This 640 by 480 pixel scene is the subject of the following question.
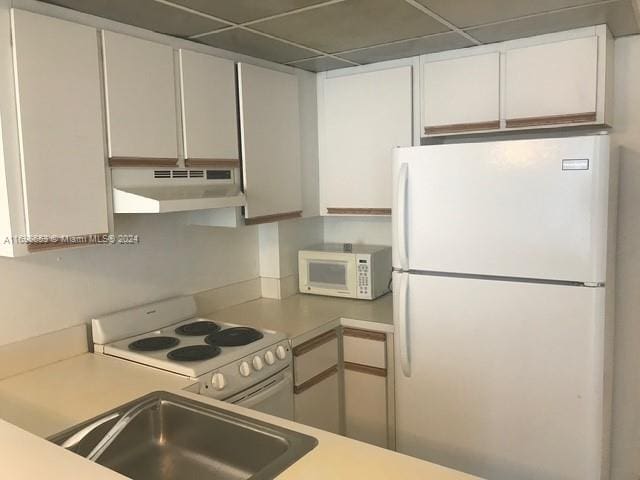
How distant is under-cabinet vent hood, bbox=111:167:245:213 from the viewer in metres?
2.01

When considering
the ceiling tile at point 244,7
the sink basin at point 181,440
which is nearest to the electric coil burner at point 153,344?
the sink basin at point 181,440

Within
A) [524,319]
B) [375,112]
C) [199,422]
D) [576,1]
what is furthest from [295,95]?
[199,422]

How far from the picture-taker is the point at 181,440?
1.74 m

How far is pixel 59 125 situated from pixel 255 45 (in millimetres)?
1006

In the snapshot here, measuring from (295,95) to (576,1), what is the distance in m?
1.38

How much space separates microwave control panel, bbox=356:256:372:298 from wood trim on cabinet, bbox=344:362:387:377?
1.39 feet

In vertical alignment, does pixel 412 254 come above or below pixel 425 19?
below

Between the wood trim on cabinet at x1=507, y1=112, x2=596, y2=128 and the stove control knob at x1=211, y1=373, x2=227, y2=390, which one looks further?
the wood trim on cabinet at x1=507, y1=112, x2=596, y2=128

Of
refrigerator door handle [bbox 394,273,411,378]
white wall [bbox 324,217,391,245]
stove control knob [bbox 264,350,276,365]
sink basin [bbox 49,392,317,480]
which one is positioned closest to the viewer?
sink basin [bbox 49,392,317,480]

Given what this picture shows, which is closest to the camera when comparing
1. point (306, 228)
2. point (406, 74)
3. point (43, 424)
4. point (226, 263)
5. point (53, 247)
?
point (43, 424)

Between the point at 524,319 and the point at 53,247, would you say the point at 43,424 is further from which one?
the point at 524,319

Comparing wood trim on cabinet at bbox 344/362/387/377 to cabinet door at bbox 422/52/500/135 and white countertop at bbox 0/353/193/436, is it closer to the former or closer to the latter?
white countertop at bbox 0/353/193/436

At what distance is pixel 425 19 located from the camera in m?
2.17

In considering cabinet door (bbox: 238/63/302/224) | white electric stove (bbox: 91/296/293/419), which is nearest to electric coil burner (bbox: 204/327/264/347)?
white electric stove (bbox: 91/296/293/419)
